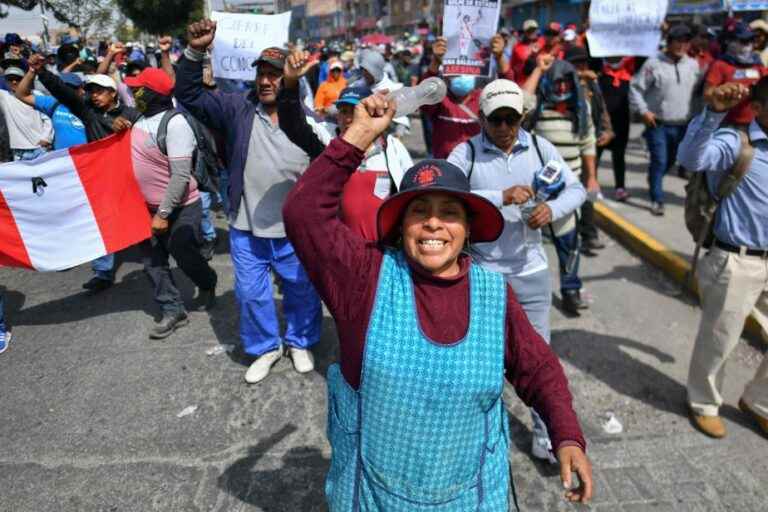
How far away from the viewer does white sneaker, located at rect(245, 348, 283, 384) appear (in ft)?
12.2

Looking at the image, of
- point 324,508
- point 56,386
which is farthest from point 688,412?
point 56,386

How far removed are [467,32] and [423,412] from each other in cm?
410

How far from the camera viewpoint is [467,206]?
66.1 inches

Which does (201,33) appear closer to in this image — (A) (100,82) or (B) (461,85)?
(A) (100,82)

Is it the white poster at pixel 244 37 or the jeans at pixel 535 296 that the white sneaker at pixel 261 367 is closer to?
the jeans at pixel 535 296

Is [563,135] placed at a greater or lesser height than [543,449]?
greater

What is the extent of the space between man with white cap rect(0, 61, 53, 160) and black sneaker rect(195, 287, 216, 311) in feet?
7.52

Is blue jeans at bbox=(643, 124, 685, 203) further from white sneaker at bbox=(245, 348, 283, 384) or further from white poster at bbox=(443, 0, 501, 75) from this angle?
white sneaker at bbox=(245, 348, 283, 384)

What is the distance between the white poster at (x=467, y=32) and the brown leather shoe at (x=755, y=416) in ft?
10.6

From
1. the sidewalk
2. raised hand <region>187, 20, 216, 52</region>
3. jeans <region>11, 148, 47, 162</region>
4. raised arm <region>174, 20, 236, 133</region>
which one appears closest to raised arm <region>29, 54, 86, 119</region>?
jeans <region>11, 148, 47, 162</region>

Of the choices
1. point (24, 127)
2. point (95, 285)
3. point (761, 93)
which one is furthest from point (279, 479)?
point (24, 127)

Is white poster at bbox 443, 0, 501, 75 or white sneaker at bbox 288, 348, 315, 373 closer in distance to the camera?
white sneaker at bbox 288, 348, 315, 373

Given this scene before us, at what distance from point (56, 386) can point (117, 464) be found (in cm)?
113

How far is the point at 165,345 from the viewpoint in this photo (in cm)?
431
